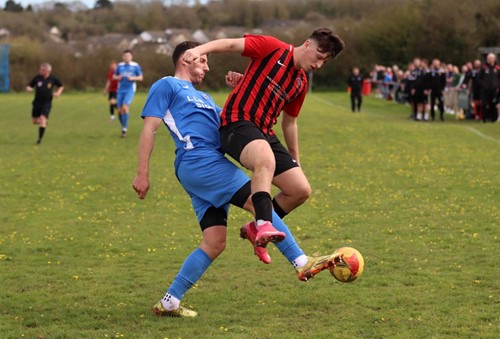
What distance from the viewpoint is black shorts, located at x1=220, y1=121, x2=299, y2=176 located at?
7.07 meters

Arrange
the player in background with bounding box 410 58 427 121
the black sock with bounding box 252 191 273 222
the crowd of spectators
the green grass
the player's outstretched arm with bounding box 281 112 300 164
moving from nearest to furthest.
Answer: the black sock with bounding box 252 191 273 222, the green grass, the player's outstretched arm with bounding box 281 112 300 164, the crowd of spectators, the player in background with bounding box 410 58 427 121

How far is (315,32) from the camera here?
725 centimetres

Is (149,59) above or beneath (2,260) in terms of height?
beneath

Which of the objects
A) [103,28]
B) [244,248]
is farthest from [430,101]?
[103,28]

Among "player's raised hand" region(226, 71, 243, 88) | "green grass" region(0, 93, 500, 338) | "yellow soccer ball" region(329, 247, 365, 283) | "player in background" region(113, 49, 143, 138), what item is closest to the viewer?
"yellow soccer ball" region(329, 247, 365, 283)

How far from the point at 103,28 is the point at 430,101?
117461 mm

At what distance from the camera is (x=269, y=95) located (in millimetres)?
7297

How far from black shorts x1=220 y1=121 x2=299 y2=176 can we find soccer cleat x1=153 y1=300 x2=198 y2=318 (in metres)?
1.20

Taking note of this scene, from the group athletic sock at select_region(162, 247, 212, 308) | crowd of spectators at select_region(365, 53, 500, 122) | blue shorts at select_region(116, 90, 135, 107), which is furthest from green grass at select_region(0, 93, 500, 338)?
crowd of spectators at select_region(365, 53, 500, 122)

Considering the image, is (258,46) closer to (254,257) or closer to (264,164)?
(264,164)

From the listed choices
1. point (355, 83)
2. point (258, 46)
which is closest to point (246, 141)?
point (258, 46)

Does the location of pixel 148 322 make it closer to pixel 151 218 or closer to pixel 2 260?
pixel 2 260

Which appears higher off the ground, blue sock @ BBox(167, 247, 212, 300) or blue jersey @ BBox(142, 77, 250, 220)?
blue jersey @ BBox(142, 77, 250, 220)

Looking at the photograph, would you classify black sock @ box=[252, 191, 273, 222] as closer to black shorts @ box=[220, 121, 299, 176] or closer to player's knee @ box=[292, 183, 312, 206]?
black shorts @ box=[220, 121, 299, 176]
